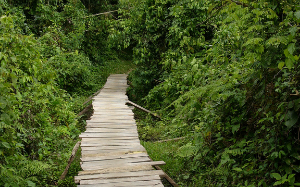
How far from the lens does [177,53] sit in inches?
387

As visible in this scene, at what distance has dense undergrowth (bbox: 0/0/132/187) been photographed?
414cm

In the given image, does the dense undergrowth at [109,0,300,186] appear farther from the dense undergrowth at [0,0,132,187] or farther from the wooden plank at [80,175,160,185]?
the dense undergrowth at [0,0,132,187]

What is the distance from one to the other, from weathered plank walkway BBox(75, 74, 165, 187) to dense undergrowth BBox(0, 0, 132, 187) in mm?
623

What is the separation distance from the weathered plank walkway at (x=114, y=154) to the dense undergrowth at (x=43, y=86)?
0.62 meters

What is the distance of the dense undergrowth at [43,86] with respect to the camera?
4137 mm

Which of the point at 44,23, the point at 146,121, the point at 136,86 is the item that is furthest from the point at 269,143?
the point at 44,23

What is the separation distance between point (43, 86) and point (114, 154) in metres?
2.00

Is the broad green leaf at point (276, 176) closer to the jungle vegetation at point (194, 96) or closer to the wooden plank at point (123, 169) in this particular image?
the jungle vegetation at point (194, 96)

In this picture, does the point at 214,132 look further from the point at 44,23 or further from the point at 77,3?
the point at 77,3

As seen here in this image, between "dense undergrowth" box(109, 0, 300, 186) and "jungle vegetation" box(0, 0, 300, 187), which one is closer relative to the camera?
"dense undergrowth" box(109, 0, 300, 186)

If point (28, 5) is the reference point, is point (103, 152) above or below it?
below

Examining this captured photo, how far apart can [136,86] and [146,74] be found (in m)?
1.13

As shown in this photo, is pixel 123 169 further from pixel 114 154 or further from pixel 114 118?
pixel 114 118

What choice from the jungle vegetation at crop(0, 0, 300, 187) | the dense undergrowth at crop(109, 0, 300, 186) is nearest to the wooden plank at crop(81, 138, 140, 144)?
the jungle vegetation at crop(0, 0, 300, 187)
